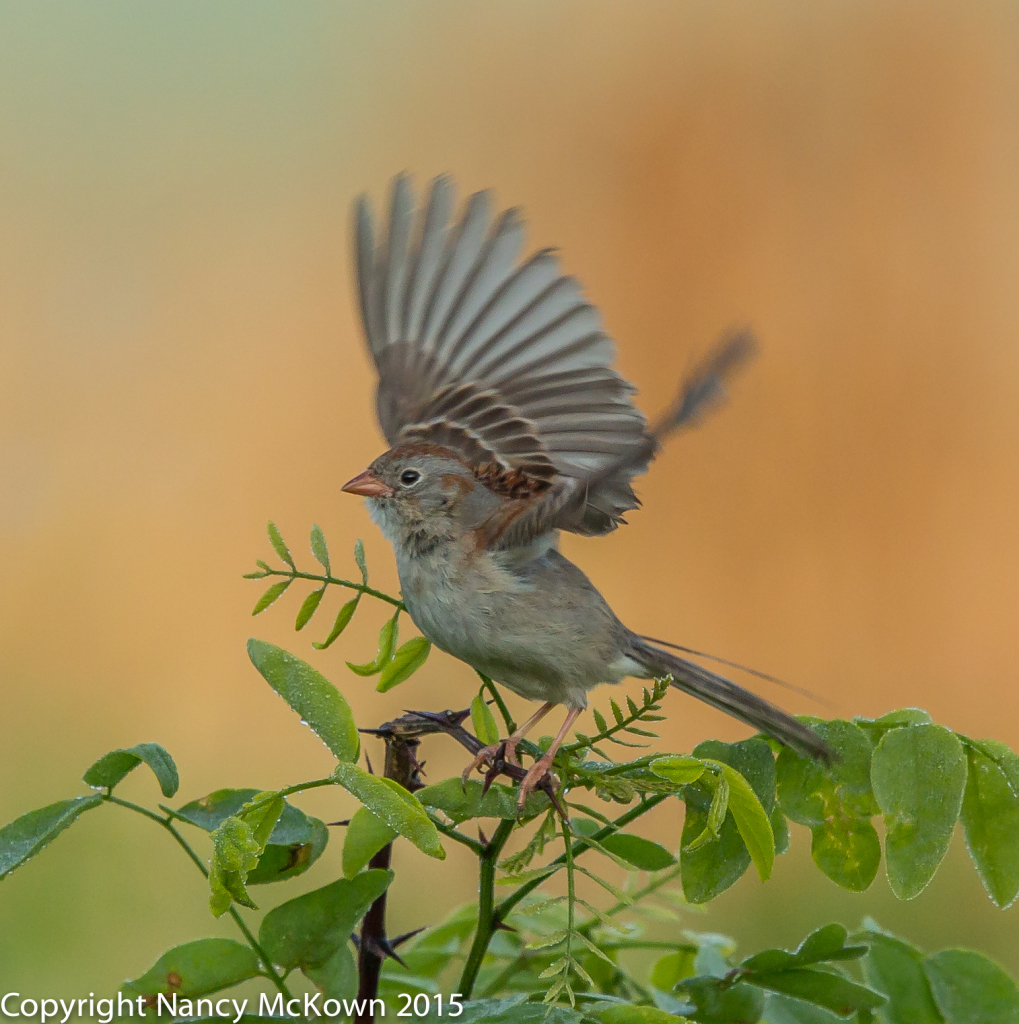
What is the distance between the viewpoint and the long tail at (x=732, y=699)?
1318mm

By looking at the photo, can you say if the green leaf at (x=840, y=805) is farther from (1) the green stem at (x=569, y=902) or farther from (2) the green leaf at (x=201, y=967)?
(2) the green leaf at (x=201, y=967)

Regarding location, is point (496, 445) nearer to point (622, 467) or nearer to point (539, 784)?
point (622, 467)

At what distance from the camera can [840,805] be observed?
132cm

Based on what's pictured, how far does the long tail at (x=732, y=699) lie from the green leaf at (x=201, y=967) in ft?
1.73

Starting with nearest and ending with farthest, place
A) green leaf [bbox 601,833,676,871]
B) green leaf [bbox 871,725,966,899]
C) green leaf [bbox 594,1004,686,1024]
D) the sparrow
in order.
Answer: green leaf [bbox 594,1004,686,1024] → green leaf [bbox 871,725,966,899] → green leaf [bbox 601,833,676,871] → the sparrow

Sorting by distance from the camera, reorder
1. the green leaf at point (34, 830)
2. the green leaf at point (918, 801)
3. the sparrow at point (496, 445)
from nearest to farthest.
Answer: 1. the green leaf at point (34, 830)
2. the green leaf at point (918, 801)
3. the sparrow at point (496, 445)

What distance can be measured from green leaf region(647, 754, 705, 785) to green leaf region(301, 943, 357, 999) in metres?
0.35

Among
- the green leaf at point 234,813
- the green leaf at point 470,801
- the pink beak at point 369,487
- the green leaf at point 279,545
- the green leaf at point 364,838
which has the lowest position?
the green leaf at point 234,813

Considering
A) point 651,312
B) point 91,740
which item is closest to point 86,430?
point 91,740

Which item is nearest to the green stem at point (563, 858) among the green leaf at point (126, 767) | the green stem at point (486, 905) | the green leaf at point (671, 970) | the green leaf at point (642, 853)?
the green stem at point (486, 905)

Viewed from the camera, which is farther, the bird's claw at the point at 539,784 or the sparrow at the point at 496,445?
the sparrow at the point at 496,445

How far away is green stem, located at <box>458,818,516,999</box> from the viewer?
1.15 metres

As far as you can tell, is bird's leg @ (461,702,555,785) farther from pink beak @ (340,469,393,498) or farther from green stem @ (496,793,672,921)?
pink beak @ (340,469,393,498)

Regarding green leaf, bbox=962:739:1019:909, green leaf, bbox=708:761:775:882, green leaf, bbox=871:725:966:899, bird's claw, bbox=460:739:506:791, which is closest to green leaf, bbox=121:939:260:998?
bird's claw, bbox=460:739:506:791
